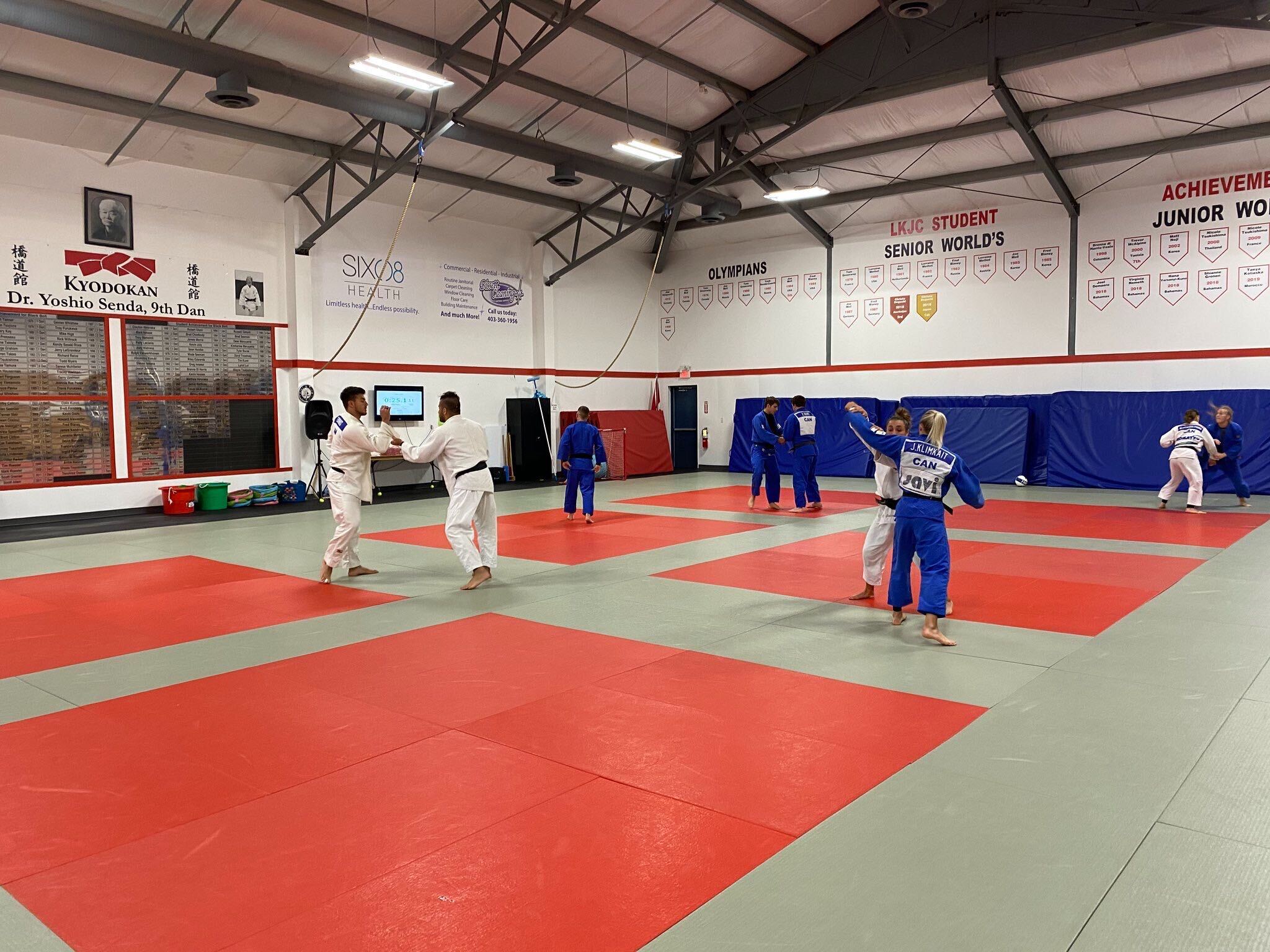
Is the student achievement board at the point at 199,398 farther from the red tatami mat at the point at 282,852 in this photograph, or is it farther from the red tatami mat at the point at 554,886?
the red tatami mat at the point at 554,886

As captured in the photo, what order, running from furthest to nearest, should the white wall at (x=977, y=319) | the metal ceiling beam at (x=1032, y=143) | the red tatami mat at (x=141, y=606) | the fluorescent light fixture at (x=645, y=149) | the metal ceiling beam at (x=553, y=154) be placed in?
the white wall at (x=977, y=319)
the metal ceiling beam at (x=553, y=154)
the metal ceiling beam at (x=1032, y=143)
the fluorescent light fixture at (x=645, y=149)
the red tatami mat at (x=141, y=606)

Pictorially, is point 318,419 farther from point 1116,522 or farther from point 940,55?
point 1116,522

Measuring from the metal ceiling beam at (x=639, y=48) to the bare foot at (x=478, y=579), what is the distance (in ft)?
25.7

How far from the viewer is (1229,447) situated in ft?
43.6

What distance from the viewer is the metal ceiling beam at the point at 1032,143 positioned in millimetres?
13914

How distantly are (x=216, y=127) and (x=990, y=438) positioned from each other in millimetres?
15321

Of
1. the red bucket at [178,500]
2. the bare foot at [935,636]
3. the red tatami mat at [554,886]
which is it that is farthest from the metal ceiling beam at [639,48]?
the red tatami mat at [554,886]

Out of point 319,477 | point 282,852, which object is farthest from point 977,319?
point 282,852

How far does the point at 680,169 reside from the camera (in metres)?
17.9

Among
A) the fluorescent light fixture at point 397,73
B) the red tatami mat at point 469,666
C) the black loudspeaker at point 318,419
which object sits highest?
the fluorescent light fixture at point 397,73

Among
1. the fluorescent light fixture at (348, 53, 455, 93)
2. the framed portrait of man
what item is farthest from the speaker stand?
→ the fluorescent light fixture at (348, 53, 455, 93)

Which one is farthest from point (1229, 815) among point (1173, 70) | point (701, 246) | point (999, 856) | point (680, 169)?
point (701, 246)

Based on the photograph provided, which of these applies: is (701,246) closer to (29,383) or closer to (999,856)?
(29,383)

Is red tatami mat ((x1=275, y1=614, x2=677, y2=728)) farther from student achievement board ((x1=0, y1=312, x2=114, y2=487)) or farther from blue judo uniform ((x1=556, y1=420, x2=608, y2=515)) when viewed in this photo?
student achievement board ((x1=0, y1=312, x2=114, y2=487))
